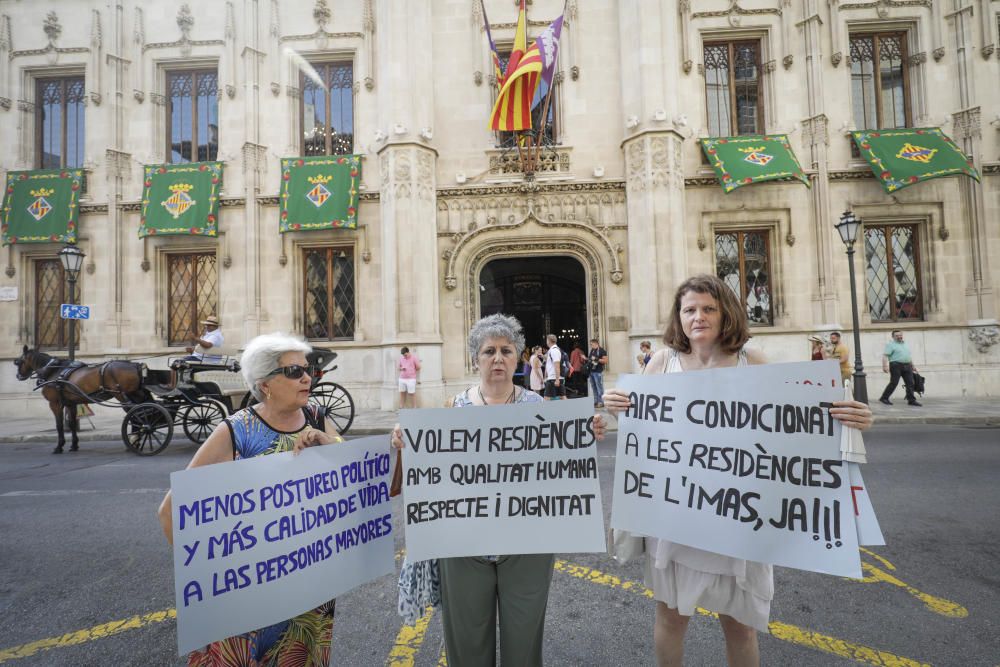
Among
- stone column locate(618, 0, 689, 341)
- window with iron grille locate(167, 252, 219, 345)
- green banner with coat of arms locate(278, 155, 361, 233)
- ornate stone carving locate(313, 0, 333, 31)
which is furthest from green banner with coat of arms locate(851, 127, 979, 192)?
window with iron grille locate(167, 252, 219, 345)

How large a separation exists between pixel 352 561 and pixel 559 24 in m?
13.2

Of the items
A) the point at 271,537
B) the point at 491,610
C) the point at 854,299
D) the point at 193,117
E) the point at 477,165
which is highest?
the point at 193,117

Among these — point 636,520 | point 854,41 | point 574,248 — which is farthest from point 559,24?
point 636,520

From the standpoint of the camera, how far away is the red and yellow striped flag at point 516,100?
11805 mm

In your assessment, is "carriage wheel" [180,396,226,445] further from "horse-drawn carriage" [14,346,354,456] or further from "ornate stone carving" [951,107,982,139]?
"ornate stone carving" [951,107,982,139]

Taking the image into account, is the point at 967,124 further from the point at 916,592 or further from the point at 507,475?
the point at 507,475

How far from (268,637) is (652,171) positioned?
13132mm

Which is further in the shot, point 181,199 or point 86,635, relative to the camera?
point 181,199

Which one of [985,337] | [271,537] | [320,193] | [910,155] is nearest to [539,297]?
[320,193]

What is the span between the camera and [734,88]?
1418 centimetres

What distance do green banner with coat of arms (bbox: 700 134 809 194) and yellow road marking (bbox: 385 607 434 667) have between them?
42.5 ft

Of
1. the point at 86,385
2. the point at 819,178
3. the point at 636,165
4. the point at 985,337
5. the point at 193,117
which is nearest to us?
the point at 86,385

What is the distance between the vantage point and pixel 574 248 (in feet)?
44.6

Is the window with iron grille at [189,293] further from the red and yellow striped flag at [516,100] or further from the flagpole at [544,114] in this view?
the flagpole at [544,114]
